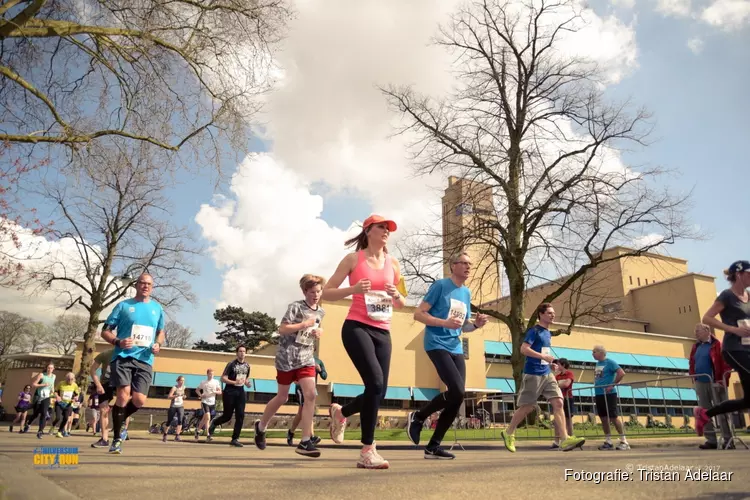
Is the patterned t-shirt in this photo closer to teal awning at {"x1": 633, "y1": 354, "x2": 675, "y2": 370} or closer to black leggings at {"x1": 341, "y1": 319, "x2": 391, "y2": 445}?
black leggings at {"x1": 341, "y1": 319, "x2": 391, "y2": 445}

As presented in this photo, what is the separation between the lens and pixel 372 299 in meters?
4.82

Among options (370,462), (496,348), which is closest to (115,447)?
(370,462)

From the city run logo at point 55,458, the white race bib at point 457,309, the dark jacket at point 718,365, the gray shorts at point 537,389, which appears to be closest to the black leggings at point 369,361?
the white race bib at point 457,309

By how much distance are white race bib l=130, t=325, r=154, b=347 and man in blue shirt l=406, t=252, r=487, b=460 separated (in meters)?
3.24

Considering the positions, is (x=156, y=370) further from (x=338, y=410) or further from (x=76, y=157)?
(x=338, y=410)

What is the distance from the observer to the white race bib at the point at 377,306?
4809 millimetres

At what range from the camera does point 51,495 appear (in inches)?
92.5

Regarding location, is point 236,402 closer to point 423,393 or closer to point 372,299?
point 372,299

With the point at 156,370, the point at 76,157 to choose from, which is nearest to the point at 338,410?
the point at 76,157

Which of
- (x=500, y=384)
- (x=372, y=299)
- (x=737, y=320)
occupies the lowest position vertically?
(x=372, y=299)

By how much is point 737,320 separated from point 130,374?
23.2 ft

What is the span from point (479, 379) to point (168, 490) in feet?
128

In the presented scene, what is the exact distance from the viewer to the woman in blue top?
20.3 feet

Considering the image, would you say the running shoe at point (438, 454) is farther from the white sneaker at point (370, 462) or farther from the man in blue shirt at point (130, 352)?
the man in blue shirt at point (130, 352)
